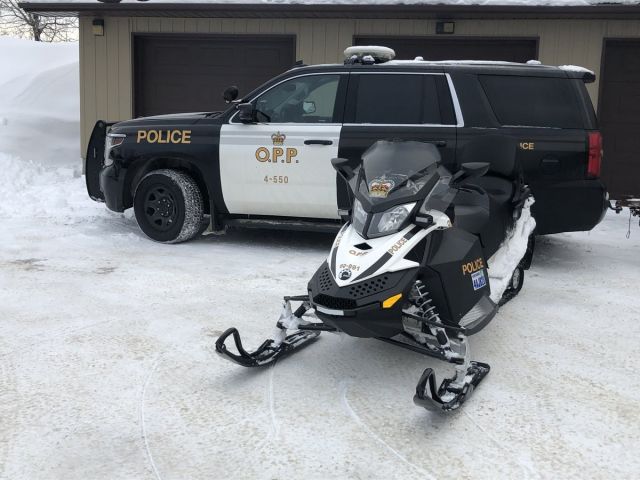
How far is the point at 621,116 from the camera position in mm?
10883

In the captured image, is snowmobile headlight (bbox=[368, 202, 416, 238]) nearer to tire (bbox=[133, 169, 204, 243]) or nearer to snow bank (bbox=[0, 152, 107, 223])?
tire (bbox=[133, 169, 204, 243])

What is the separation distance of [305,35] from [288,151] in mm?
4975

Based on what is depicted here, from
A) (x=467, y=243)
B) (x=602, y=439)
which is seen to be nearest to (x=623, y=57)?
(x=467, y=243)

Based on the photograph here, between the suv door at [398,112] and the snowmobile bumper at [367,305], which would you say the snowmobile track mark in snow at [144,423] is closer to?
the snowmobile bumper at [367,305]

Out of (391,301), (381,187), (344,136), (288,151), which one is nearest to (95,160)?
(288,151)

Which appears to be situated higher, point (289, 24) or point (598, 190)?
point (289, 24)

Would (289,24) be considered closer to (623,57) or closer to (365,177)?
(623,57)

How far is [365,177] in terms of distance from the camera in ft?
12.8

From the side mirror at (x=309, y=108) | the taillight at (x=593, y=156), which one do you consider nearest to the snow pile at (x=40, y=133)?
the side mirror at (x=309, y=108)

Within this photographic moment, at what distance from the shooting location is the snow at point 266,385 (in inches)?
121

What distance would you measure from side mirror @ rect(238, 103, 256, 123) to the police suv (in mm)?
11

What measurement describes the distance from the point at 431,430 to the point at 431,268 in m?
0.82

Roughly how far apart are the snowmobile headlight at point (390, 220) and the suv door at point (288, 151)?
3.06 m

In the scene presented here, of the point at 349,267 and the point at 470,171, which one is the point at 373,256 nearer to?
the point at 349,267
